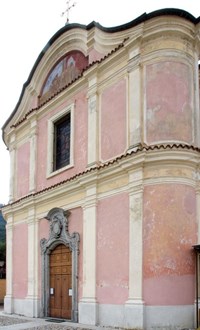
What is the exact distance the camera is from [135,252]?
40.2ft

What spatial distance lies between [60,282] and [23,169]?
220 inches

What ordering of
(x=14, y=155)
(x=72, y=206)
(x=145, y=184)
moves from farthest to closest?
(x=14, y=155), (x=72, y=206), (x=145, y=184)

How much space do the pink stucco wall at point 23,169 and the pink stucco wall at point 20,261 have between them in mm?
1446

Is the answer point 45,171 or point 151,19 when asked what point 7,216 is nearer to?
point 45,171

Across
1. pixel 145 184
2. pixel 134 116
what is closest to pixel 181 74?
pixel 134 116

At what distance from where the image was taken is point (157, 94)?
42.7 feet

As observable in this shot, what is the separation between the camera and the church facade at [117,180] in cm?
1209

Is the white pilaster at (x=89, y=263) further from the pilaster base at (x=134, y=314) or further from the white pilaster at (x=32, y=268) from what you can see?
the white pilaster at (x=32, y=268)

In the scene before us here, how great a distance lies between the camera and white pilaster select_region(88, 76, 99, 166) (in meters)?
14.6

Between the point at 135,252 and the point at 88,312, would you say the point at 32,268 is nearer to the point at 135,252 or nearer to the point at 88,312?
the point at 88,312

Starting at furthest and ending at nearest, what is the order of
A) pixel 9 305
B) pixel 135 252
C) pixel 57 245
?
pixel 9 305 → pixel 57 245 → pixel 135 252

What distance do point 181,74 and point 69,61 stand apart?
538 cm

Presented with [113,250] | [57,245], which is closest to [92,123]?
[113,250]

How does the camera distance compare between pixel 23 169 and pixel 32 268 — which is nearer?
pixel 32 268
